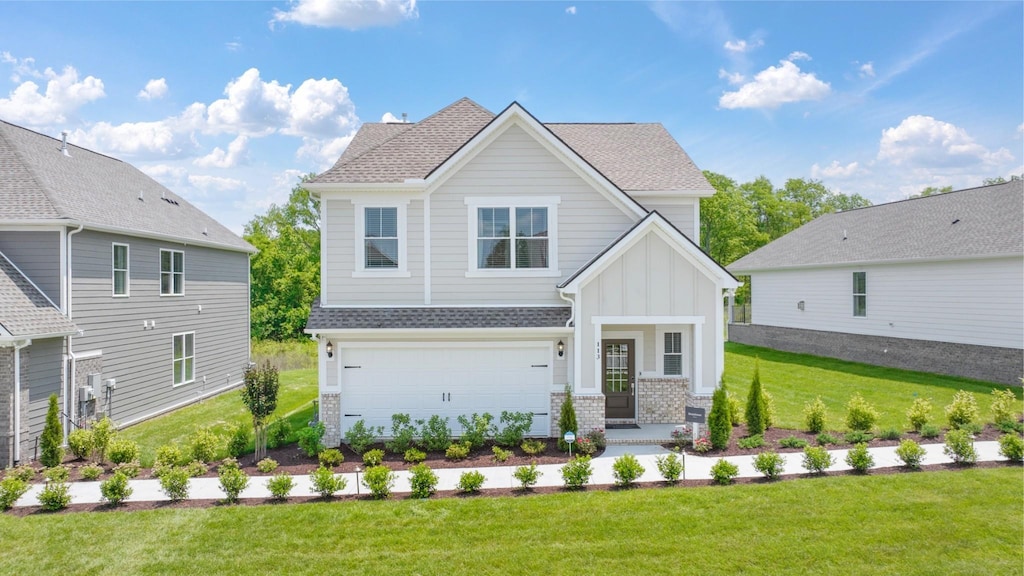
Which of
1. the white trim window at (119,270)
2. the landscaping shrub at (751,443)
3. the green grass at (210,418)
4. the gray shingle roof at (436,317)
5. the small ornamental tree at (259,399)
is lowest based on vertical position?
the green grass at (210,418)

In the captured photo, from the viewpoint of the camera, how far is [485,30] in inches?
540

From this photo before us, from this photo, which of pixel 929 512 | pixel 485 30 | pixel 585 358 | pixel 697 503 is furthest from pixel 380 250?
pixel 929 512

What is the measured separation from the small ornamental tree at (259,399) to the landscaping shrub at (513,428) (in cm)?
472

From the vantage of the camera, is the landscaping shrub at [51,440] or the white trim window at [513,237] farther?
the white trim window at [513,237]

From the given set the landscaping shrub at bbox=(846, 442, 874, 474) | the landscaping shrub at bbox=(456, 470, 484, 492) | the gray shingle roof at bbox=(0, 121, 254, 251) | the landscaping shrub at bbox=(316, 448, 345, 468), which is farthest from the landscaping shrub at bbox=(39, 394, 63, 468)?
the landscaping shrub at bbox=(846, 442, 874, 474)

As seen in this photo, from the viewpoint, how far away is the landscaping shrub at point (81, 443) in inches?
418

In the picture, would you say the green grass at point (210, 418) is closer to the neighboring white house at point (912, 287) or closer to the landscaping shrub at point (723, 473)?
the landscaping shrub at point (723, 473)

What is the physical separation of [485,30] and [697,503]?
12.1m

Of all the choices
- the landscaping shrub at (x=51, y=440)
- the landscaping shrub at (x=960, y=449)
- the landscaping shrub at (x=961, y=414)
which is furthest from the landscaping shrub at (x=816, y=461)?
the landscaping shrub at (x=51, y=440)

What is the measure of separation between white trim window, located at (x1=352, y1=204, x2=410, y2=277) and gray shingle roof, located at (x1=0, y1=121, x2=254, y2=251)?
662 cm

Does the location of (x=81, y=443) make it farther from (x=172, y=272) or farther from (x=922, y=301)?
(x=922, y=301)

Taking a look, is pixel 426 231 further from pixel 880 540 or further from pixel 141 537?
pixel 880 540

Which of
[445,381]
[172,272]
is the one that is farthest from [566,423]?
[172,272]

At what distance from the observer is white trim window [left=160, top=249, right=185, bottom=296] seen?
15797mm
